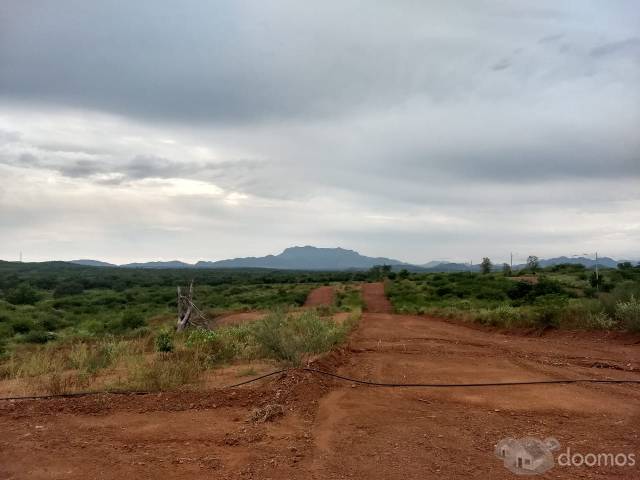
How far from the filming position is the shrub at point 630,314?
12055 mm

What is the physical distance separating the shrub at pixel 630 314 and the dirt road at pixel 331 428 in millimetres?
3288

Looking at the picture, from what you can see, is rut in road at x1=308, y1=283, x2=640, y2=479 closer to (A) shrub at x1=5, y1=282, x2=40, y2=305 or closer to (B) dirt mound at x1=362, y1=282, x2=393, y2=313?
(B) dirt mound at x1=362, y1=282, x2=393, y2=313

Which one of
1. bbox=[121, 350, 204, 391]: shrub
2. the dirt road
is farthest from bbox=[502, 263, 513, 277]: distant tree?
bbox=[121, 350, 204, 391]: shrub

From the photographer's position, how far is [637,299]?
13359 mm

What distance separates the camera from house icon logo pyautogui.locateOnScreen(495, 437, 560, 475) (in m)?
4.78

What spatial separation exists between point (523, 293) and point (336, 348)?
19046 millimetres

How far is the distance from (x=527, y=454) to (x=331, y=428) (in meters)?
2.22

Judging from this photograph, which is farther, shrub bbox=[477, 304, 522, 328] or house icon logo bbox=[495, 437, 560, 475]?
shrub bbox=[477, 304, 522, 328]

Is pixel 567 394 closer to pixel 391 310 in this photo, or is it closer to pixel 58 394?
pixel 58 394

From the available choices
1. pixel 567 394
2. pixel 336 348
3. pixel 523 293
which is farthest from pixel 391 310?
pixel 567 394

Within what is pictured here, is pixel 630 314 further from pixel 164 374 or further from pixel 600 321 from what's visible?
pixel 164 374

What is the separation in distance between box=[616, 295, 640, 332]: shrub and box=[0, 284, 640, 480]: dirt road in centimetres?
329

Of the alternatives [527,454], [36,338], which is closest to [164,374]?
[527,454]

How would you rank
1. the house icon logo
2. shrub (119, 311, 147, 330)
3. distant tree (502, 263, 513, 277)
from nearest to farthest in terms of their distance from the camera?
the house icon logo, shrub (119, 311, 147, 330), distant tree (502, 263, 513, 277)
